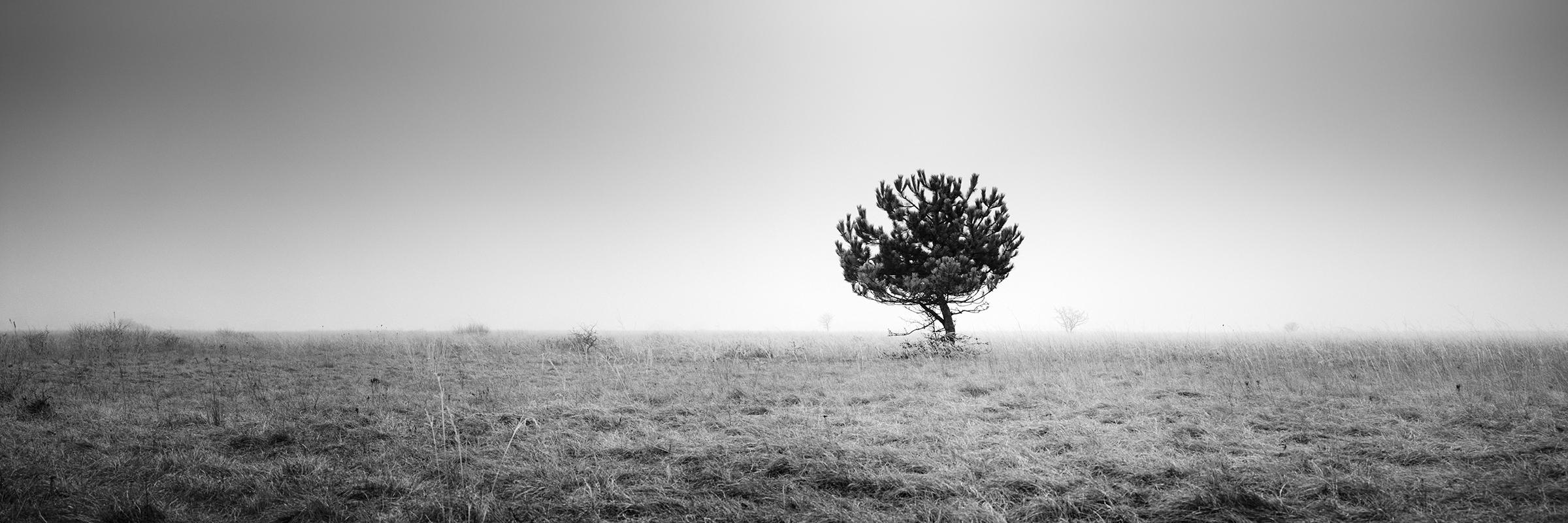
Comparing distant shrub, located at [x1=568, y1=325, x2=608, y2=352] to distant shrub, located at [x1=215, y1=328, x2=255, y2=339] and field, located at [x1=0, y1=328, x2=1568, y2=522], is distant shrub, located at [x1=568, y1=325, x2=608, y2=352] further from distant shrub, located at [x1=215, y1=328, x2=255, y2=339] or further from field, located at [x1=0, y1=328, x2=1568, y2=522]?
distant shrub, located at [x1=215, y1=328, x2=255, y2=339]

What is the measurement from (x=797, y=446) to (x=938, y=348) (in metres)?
12.0

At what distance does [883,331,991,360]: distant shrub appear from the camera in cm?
1561

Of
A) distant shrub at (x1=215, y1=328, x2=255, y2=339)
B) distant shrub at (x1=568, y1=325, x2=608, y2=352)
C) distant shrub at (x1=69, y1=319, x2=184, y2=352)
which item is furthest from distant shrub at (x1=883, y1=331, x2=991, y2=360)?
distant shrub at (x1=215, y1=328, x2=255, y2=339)

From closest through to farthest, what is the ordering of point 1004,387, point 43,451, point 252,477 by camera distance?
point 252,477
point 43,451
point 1004,387

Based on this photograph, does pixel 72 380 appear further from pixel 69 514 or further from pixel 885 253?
pixel 885 253

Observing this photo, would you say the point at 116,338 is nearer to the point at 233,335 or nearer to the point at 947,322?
the point at 233,335

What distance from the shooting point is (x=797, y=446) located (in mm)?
4793

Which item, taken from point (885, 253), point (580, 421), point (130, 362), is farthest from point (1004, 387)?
point (130, 362)

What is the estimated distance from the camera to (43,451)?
4.96m

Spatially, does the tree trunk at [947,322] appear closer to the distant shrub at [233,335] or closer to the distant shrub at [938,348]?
the distant shrub at [938,348]

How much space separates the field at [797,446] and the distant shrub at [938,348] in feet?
15.0

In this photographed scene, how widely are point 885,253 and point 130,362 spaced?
706 inches

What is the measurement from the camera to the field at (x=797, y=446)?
3.55 metres

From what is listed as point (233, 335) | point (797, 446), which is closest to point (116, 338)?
point (233, 335)
